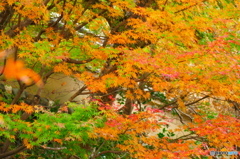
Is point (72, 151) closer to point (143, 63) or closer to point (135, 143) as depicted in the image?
point (135, 143)

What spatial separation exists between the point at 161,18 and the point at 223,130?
9.35 feet

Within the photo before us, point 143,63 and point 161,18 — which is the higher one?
point 161,18

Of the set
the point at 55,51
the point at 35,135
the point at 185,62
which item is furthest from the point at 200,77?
the point at 35,135

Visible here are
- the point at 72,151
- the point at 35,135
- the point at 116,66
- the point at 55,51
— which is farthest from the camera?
the point at 116,66

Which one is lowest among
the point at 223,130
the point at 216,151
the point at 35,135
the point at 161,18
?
the point at 216,151

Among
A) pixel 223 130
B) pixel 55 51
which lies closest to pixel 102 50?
pixel 55 51

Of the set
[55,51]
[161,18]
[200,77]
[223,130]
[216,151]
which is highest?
[161,18]

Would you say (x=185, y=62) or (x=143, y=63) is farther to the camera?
(x=185, y=62)

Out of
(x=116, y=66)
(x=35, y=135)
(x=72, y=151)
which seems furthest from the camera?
(x=116, y=66)

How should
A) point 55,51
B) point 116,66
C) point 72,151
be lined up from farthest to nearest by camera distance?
point 116,66
point 72,151
point 55,51

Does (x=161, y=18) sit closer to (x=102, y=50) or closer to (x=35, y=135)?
(x=102, y=50)

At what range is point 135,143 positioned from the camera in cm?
733

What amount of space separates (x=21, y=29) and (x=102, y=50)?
1.91m

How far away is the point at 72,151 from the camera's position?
708 cm
